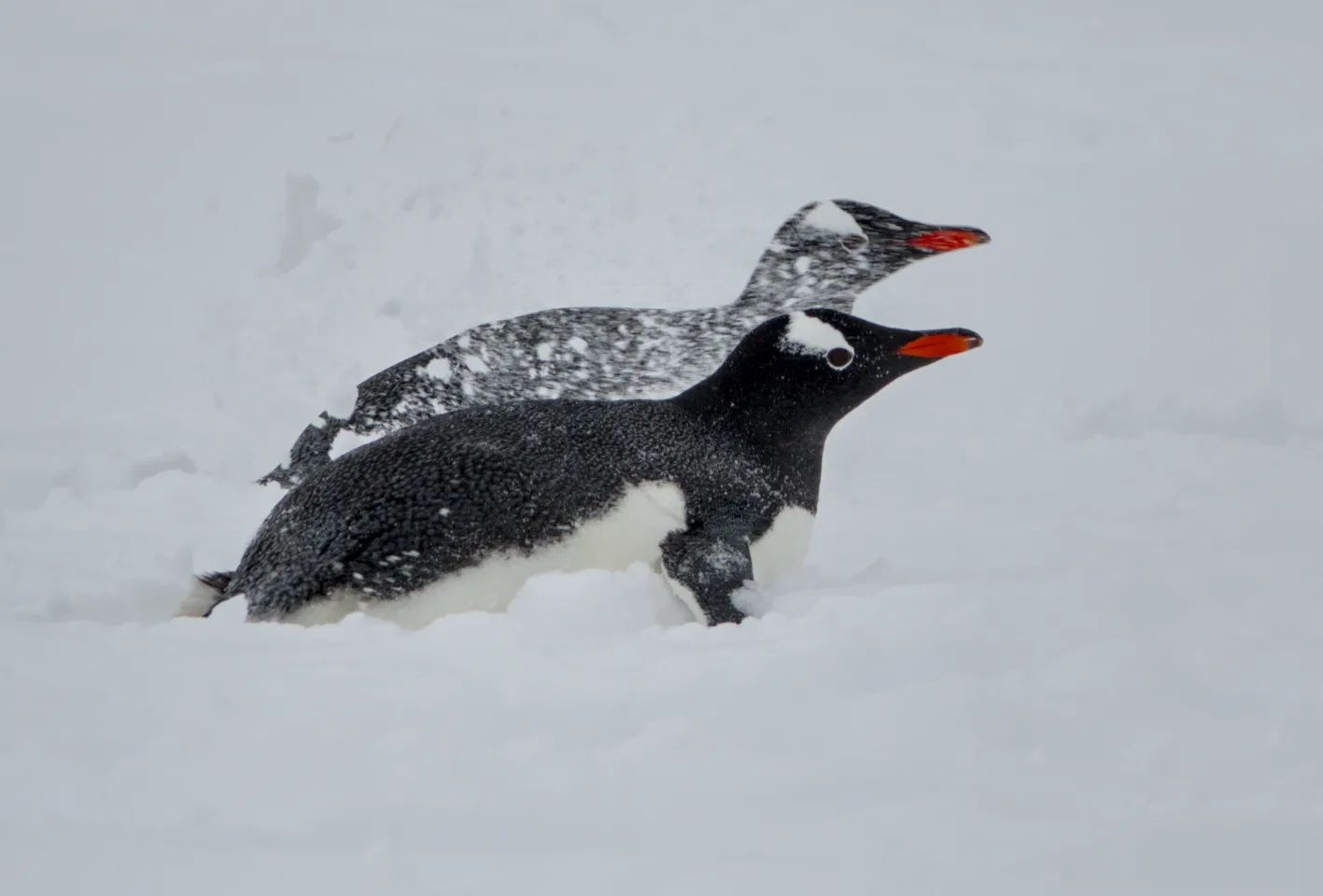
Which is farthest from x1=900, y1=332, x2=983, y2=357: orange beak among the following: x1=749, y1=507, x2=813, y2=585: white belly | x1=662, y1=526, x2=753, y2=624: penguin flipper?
x1=662, y1=526, x2=753, y2=624: penguin flipper

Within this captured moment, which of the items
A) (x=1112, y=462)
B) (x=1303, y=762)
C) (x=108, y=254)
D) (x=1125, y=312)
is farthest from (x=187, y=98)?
(x=1303, y=762)

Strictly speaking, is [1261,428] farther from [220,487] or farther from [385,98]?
[385,98]

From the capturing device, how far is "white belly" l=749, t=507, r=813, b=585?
2744 millimetres

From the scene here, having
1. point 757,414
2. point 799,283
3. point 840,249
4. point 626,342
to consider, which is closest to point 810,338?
point 757,414

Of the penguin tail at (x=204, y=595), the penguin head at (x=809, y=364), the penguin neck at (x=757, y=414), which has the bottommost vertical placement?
the penguin tail at (x=204, y=595)

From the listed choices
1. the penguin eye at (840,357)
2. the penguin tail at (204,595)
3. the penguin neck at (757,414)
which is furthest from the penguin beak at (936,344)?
the penguin tail at (204,595)

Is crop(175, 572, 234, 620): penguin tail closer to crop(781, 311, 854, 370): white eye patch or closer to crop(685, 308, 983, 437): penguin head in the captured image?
crop(685, 308, 983, 437): penguin head

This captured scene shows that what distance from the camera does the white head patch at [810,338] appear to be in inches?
112

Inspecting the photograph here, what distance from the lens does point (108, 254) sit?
5.78m

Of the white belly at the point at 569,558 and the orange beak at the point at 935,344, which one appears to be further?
the orange beak at the point at 935,344

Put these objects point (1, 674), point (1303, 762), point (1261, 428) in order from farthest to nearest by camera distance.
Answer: point (1261, 428), point (1, 674), point (1303, 762)

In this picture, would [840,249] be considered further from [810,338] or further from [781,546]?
[781,546]

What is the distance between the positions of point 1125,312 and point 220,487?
2767 millimetres

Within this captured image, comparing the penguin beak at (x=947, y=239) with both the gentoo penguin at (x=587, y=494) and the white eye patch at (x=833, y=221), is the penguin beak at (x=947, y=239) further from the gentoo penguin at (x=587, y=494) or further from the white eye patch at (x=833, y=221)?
the gentoo penguin at (x=587, y=494)
